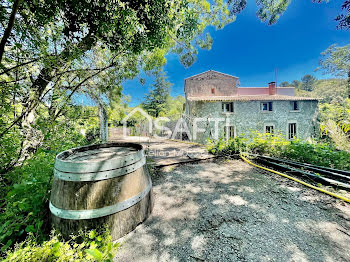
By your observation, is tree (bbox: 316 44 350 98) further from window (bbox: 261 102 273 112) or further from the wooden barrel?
the wooden barrel

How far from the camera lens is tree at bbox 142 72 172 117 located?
24.8 metres

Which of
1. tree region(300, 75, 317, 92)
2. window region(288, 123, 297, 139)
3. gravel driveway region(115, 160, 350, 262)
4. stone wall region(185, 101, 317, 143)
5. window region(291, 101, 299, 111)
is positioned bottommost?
gravel driveway region(115, 160, 350, 262)

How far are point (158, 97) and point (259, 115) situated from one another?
56.8 ft

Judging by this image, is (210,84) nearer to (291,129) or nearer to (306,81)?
(291,129)

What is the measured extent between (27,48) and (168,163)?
3.25 metres

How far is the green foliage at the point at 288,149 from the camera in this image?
2951 mm

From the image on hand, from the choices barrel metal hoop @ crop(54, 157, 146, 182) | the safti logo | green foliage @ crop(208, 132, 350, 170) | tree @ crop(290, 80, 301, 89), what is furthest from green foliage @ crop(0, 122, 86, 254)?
tree @ crop(290, 80, 301, 89)

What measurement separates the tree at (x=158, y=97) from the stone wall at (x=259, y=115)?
12293 mm

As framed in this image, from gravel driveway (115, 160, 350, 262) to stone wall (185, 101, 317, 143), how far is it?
11252 mm

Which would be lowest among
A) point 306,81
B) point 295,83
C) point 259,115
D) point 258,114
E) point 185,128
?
point 185,128

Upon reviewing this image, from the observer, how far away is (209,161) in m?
3.82

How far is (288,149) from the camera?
3.54 m

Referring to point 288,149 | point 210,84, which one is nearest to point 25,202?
point 288,149

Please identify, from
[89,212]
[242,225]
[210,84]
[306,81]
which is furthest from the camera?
[306,81]
